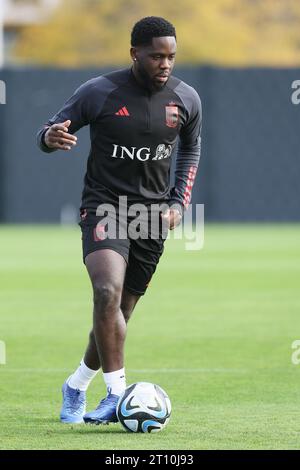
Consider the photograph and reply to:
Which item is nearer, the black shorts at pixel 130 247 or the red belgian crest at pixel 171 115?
the black shorts at pixel 130 247

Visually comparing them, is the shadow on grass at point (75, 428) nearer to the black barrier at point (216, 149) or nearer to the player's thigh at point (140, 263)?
the player's thigh at point (140, 263)

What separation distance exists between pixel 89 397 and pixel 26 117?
21823mm

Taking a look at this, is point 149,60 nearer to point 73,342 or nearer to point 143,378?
point 143,378

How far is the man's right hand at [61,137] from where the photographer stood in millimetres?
8117

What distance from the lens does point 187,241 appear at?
27.3 m

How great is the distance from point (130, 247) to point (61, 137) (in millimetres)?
797

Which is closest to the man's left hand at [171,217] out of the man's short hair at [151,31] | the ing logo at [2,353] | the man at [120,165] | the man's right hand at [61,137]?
the man at [120,165]

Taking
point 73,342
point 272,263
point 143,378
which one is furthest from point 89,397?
point 272,263

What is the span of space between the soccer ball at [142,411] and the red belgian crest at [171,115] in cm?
162

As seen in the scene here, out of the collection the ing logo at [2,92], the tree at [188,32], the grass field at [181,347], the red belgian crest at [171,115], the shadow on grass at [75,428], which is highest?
the tree at [188,32]

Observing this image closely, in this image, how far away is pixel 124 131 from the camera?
8.31m

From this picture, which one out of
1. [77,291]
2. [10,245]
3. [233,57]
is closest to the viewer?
[77,291]

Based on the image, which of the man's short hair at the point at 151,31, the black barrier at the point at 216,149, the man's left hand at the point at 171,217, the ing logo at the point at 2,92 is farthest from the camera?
the black barrier at the point at 216,149

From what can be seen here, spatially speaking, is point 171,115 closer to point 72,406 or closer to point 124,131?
point 124,131
